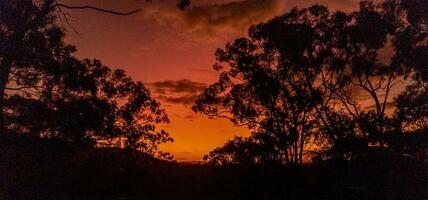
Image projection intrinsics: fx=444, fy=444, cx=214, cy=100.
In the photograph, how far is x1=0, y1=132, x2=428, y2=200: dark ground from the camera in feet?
76.0

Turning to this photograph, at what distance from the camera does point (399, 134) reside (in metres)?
32.0

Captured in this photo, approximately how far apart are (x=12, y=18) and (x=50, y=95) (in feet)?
31.5

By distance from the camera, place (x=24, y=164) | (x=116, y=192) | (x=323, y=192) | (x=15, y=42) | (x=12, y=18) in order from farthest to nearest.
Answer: (x=116, y=192) → (x=323, y=192) → (x=24, y=164) → (x=12, y=18) → (x=15, y=42)

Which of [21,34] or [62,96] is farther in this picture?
[62,96]

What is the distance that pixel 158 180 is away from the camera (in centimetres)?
4053

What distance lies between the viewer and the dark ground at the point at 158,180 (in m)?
23.2

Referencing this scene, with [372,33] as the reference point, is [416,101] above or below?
below

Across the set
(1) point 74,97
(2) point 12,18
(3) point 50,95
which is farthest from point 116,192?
(2) point 12,18

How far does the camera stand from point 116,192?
34.6 metres

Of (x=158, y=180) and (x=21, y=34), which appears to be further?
(x=158, y=180)

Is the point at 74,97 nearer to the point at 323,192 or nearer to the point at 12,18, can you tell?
the point at 12,18

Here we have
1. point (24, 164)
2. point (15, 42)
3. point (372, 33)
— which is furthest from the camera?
point (372, 33)

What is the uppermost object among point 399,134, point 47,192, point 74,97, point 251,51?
point 251,51

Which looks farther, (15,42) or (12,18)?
(12,18)
